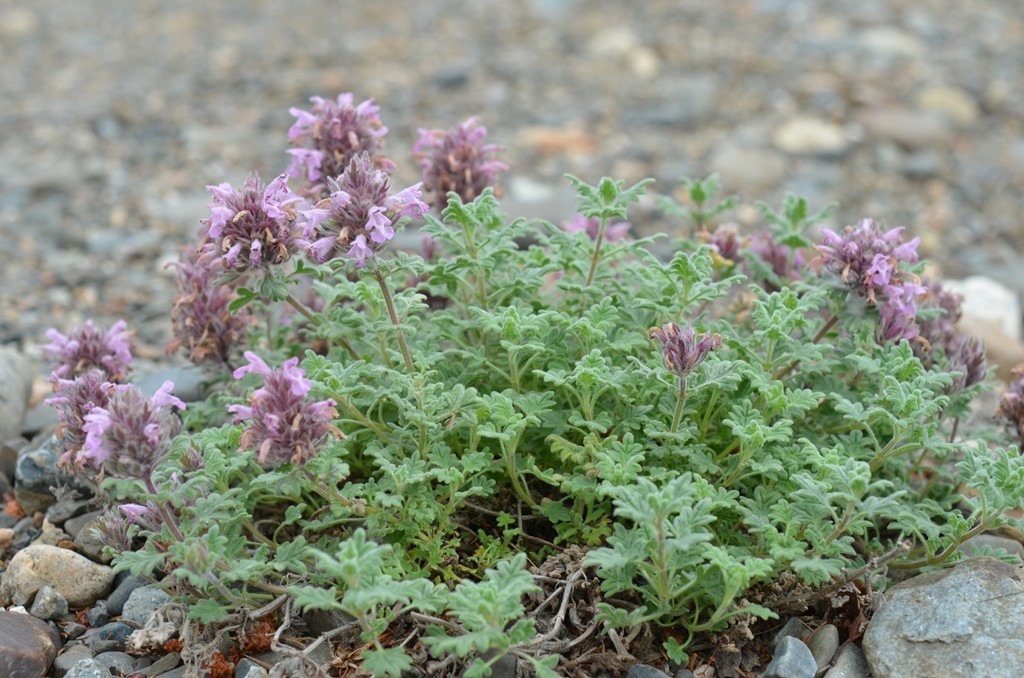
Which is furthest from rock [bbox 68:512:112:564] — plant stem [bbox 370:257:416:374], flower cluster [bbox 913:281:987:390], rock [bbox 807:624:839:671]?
flower cluster [bbox 913:281:987:390]

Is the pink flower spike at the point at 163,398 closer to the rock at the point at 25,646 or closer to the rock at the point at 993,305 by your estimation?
the rock at the point at 25,646

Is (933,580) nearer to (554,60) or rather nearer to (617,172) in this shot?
(617,172)

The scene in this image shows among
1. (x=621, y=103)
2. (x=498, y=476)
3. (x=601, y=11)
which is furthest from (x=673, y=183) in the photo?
(x=498, y=476)

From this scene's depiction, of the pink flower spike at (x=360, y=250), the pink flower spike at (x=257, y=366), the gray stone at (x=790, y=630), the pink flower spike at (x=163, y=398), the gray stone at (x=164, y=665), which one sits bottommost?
the gray stone at (x=790, y=630)

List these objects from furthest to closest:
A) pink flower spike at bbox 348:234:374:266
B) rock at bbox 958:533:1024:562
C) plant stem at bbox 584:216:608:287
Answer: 1. rock at bbox 958:533:1024:562
2. plant stem at bbox 584:216:608:287
3. pink flower spike at bbox 348:234:374:266

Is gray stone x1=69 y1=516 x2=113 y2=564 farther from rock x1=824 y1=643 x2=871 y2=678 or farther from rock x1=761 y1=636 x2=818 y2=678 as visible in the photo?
rock x1=824 y1=643 x2=871 y2=678

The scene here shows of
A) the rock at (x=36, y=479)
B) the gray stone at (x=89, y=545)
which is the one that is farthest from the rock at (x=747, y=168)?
the gray stone at (x=89, y=545)

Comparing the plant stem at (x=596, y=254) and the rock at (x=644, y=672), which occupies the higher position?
the plant stem at (x=596, y=254)
